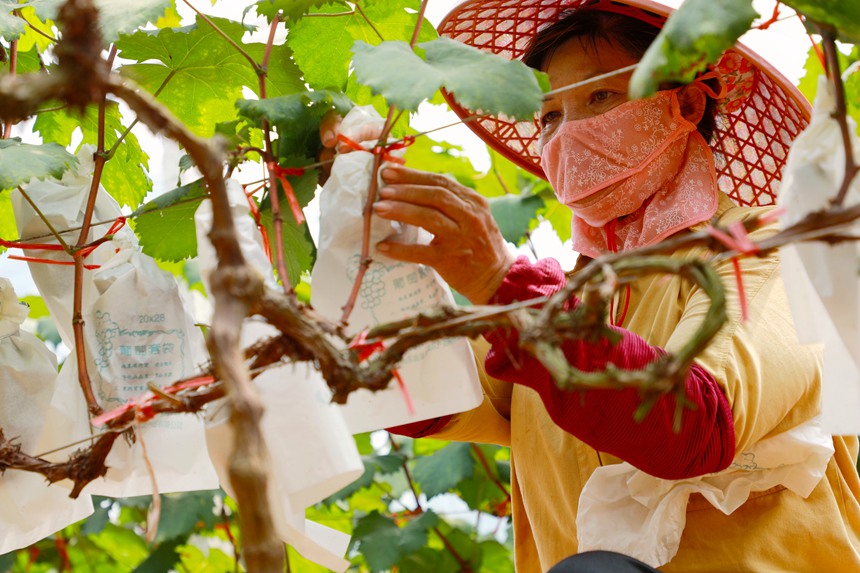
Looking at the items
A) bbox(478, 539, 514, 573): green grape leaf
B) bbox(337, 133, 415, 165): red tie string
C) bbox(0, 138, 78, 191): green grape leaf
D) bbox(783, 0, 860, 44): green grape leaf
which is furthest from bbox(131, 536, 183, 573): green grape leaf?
bbox(783, 0, 860, 44): green grape leaf

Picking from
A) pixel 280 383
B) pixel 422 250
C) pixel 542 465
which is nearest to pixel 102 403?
pixel 280 383

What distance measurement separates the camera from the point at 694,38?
68 centimetres

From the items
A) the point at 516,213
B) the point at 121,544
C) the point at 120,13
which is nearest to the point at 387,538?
the point at 516,213

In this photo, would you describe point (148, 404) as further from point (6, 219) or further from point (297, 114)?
point (6, 219)

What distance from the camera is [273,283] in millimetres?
880

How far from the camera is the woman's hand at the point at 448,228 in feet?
3.04

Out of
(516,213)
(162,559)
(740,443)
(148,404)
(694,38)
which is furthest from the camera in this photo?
(162,559)

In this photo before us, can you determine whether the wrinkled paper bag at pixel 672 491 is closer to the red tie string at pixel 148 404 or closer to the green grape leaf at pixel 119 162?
the red tie string at pixel 148 404

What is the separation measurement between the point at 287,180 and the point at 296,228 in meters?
0.07

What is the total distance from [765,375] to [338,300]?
476 millimetres

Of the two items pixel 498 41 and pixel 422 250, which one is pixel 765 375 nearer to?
pixel 422 250

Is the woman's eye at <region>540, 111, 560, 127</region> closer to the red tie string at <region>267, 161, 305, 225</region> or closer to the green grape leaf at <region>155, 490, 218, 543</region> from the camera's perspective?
the red tie string at <region>267, 161, 305, 225</region>

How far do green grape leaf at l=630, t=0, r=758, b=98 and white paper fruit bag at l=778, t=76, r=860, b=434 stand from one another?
117mm

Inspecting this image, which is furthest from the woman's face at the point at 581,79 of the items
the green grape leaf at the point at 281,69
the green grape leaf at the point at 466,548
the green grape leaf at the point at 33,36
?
the green grape leaf at the point at 466,548
